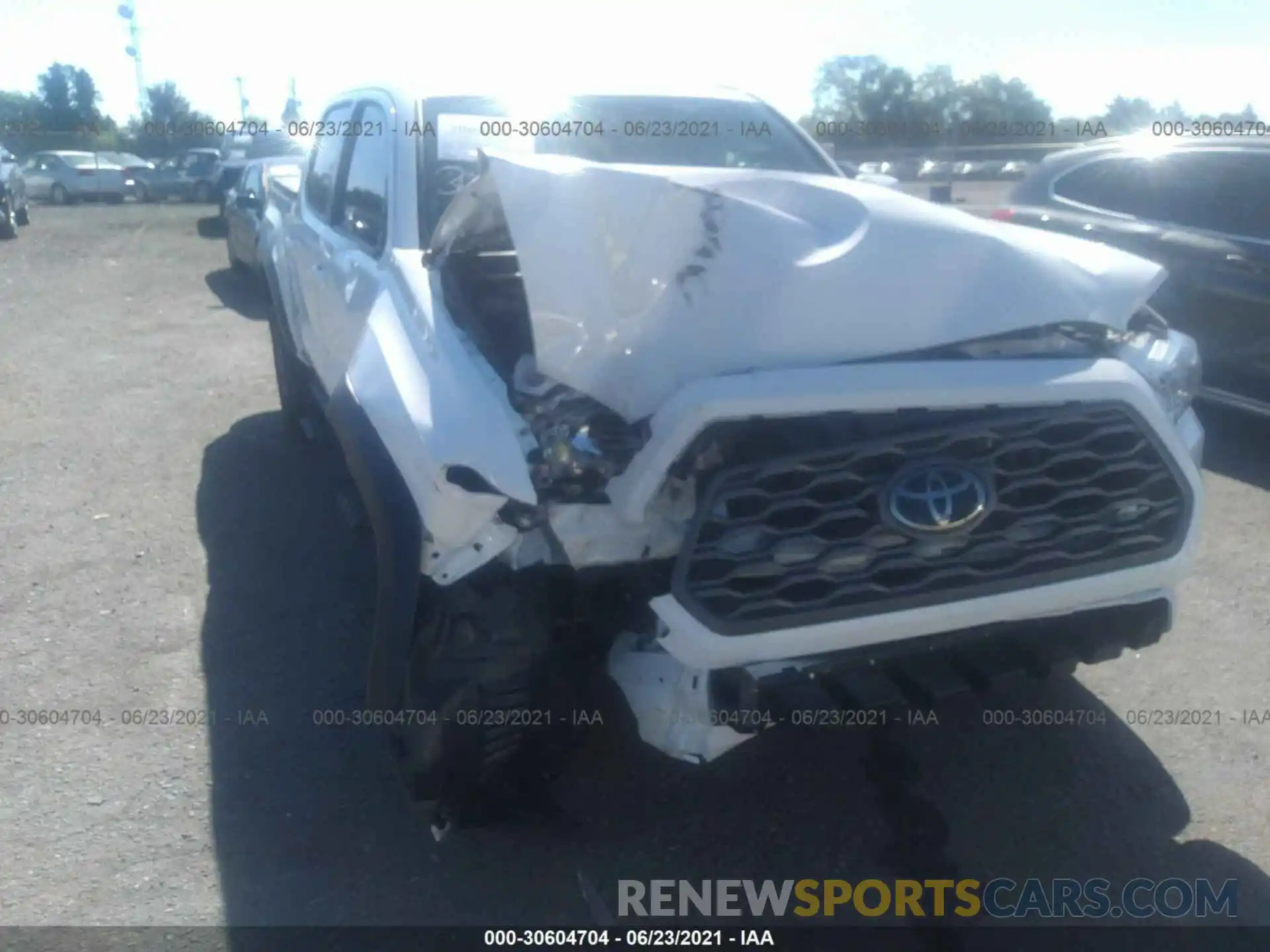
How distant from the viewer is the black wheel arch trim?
2.71m

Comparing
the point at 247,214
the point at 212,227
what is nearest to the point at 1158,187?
the point at 247,214

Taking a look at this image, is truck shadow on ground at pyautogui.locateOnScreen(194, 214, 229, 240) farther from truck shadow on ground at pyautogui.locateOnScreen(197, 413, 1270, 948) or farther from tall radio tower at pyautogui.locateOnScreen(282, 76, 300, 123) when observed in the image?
truck shadow on ground at pyautogui.locateOnScreen(197, 413, 1270, 948)

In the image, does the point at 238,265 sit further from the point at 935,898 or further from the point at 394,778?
the point at 935,898

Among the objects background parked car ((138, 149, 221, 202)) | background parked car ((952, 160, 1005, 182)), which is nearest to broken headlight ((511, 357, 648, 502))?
background parked car ((952, 160, 1005, 182))

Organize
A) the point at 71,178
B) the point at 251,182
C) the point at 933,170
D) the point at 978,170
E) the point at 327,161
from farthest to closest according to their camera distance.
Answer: the point at 71,178 → the point at 978,170 → the point at 933,170 → the point at 251,182 → the point at 327,161

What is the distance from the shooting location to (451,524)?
8.44ft

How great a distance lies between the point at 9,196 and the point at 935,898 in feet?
66.6

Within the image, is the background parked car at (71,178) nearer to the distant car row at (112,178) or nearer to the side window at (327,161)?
the distant car row at (112,178)

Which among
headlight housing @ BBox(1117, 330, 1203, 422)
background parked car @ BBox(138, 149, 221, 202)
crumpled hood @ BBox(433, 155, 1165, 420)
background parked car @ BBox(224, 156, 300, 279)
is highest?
crumpled hood @ BBox(433, 155, 1165, 420)

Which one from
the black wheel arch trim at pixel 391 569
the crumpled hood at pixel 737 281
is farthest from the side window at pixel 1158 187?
the black wheel arch trim at pixel 391 569

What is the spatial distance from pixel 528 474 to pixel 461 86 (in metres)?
2.31

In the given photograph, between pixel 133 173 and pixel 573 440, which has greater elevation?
pixel 573 440

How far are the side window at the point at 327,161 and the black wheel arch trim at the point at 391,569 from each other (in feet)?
8.03

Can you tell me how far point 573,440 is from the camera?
257 centimetres
